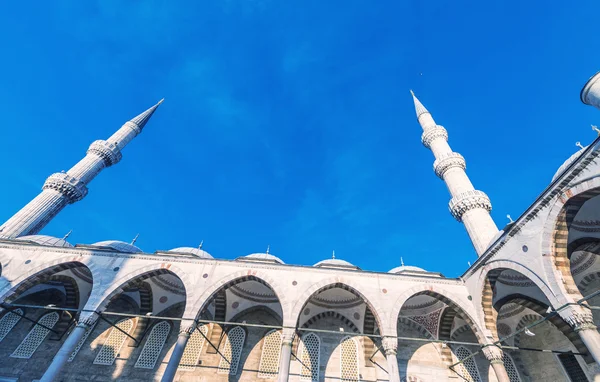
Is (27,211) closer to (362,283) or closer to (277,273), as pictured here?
(277,273)

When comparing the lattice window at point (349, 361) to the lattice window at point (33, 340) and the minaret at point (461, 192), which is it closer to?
the minaret at point (461, 192)

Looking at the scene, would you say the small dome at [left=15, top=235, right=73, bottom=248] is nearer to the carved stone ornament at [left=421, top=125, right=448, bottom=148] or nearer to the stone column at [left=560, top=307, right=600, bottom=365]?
the stone column at [left=560, top=307, right=600, bottom=365]

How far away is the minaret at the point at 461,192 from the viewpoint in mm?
14836

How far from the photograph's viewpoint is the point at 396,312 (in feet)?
34.3

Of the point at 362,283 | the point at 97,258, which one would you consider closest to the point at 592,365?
the point at 362,283

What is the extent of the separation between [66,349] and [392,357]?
10224 millimetres

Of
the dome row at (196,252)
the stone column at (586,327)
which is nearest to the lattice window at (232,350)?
the dome row at (196,252)

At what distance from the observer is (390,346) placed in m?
9.63

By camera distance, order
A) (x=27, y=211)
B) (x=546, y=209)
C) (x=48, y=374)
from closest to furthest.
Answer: (x=546, y=209), (x=48, y=374), (x=27, y=211)

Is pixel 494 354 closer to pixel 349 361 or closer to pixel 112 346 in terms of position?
pixel 349 361

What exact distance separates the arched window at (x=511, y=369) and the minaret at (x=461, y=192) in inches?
172

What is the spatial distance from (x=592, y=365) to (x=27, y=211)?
25615mm

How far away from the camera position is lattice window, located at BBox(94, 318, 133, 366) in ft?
39.3

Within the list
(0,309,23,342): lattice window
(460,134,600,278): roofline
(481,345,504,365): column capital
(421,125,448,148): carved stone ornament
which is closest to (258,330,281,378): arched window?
(481,345,504,365): column capital
